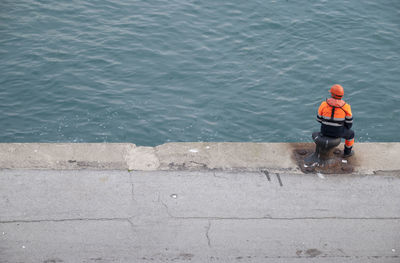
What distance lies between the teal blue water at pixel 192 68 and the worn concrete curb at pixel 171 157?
3.63 m

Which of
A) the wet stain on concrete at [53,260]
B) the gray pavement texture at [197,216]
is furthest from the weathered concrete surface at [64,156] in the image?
the wet stain on concrete at [53,260]

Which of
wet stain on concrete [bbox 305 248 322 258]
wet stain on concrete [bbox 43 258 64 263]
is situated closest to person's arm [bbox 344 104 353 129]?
wet stain on concrete [bbox 305 248 322 258]

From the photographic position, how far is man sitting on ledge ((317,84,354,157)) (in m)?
8.52

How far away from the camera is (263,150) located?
916 centimetres

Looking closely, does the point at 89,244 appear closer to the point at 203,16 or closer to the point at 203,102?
the point at 203,102

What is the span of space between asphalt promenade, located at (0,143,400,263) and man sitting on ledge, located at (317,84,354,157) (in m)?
0.70

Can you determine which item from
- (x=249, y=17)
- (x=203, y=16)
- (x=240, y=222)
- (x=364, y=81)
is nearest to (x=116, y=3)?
(x=203, y=16)

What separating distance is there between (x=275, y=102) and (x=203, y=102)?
200 centimetres

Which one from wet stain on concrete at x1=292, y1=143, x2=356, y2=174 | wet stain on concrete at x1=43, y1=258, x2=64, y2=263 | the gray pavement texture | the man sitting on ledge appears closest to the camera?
wet stain on concrete at x1=43, y1=258, x2=64, y2=263

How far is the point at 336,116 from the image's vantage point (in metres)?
8.55

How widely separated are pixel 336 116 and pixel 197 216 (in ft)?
9.58

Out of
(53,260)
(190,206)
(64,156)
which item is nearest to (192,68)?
(64,156)

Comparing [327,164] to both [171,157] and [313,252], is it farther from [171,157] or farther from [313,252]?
[171,157]

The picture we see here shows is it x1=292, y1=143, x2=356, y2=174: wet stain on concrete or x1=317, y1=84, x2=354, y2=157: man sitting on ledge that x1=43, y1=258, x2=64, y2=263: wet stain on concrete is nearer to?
x1=292, y1=143, x2=356, y2=174: wet stain on concrete
